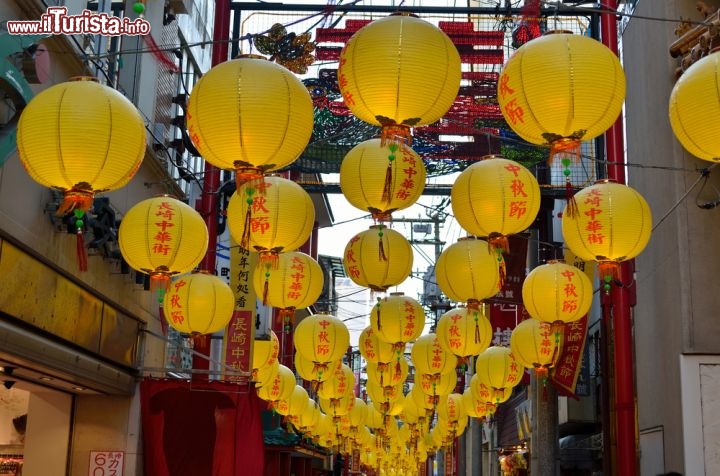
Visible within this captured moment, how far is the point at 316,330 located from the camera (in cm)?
1345

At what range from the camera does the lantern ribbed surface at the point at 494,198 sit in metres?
8.55

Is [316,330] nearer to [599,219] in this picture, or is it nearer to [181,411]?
[181,411]

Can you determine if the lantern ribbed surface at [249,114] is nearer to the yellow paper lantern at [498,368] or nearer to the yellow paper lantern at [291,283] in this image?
the yellow paper lantern at [291,283]

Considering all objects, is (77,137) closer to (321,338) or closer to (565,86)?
(565,86)

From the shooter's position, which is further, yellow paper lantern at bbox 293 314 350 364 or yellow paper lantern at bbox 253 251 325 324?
yellow paper lantern at bbox 293 314 350 364

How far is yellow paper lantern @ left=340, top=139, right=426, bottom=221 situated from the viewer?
8812 mm

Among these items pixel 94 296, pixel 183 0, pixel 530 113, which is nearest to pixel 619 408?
pixel 530 113

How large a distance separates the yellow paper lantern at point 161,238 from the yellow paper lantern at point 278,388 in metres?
7.36

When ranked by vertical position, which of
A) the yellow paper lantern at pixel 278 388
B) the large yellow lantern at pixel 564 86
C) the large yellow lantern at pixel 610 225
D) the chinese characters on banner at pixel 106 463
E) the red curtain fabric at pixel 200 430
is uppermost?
the large yellow lantern at pixel 564 86

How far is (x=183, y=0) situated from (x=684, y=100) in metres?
10.2

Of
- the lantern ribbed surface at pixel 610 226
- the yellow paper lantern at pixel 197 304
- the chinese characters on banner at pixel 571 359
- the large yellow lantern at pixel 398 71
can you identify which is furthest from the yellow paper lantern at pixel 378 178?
the chinese characters on banner at pixel 571 359

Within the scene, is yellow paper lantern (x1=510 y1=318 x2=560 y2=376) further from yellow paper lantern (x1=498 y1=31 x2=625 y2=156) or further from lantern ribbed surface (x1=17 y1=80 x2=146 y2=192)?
lantern ribbed surface (x1=17 y1=80 x2=146 y2=192)

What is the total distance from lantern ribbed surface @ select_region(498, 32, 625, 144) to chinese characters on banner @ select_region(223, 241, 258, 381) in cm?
718

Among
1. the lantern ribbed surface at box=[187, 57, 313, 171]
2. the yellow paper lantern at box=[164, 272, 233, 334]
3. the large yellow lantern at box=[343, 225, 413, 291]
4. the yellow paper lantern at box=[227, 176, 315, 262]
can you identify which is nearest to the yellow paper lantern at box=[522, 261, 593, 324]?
the large yellow lantern at box=[343, 225, 413, 291]
